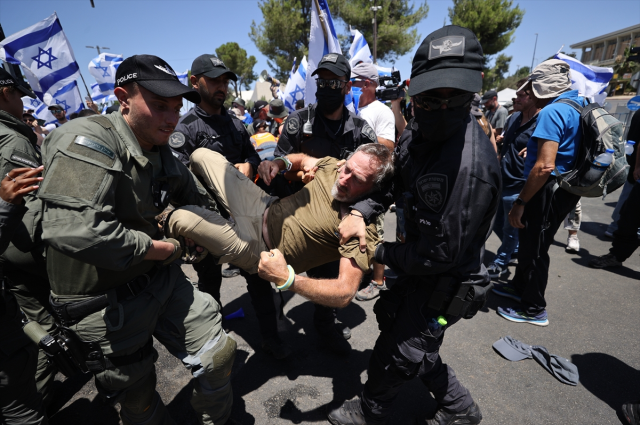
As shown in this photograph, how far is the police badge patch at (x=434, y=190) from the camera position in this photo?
1.53 m

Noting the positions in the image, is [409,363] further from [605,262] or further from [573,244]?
[573,244]

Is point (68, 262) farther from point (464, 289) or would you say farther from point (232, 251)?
point (464, 289)

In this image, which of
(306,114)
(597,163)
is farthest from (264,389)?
(597,163)

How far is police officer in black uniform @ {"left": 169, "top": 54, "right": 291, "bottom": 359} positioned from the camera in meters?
Result: 2.79

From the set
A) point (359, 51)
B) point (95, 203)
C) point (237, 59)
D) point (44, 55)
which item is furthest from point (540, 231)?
point (237, 59)

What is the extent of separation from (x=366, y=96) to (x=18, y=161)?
3727 mm

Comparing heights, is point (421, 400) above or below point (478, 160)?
below

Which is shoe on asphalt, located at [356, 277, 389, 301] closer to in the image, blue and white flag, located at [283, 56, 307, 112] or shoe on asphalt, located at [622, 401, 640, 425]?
shoe on asphalt, located at [622, 401, 640, 425]

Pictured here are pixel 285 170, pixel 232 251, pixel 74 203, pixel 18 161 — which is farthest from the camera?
pixel 285 170

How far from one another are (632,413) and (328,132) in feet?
9.68

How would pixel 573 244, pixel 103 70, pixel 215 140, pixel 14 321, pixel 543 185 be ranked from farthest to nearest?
pixel 103 70
pixel 573 244
pixel 215 140
pixel 543 185
pixel 14 321

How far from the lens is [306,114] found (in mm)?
3061

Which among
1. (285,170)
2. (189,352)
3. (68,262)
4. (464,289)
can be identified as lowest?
(189,352)

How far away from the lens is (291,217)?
226 centimetres
